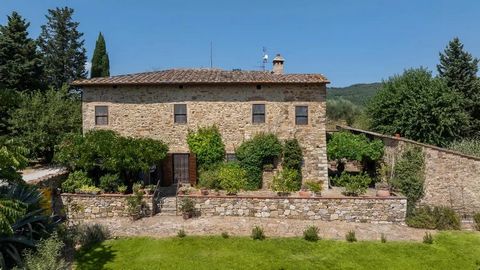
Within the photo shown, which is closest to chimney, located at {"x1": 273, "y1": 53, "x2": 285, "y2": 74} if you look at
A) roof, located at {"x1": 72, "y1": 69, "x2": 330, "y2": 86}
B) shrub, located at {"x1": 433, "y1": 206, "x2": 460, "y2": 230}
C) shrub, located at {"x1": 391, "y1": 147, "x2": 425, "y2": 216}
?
roof, located at {"x1": 72, "y1": 69, "x2": 330, "y2": 86}

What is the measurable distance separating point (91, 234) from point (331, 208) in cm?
995

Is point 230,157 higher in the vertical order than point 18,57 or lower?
lower

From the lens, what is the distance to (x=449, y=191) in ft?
53.6

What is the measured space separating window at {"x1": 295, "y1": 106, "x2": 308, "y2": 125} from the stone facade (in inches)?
7.2

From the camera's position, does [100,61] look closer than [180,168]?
No

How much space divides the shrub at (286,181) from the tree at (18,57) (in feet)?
76.5

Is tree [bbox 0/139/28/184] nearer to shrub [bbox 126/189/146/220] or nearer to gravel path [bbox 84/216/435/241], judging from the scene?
gravel path [bbox 84/216/435/241]

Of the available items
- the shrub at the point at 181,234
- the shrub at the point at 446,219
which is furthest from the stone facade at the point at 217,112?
the shrub at the point at 181,234

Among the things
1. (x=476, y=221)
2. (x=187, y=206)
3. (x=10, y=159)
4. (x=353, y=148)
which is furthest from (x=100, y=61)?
(x=476, y=221)

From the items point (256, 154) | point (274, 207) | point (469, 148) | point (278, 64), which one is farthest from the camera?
point (278, 64)

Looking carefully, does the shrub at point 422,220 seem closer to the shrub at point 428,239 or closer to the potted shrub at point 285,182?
the shrub at point 428,239

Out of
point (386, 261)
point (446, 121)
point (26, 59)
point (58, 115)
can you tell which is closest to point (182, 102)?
point (58, 115)

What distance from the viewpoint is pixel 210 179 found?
703 inches

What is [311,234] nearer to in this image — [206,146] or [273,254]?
[273,254]
